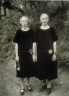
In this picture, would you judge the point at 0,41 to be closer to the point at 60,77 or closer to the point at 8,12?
the point at 8,12

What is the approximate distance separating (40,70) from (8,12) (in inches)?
26.3

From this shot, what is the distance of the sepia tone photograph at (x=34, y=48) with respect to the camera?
2.07 metres

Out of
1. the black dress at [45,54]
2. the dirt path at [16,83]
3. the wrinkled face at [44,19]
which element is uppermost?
the wrinkled face at [44,19]

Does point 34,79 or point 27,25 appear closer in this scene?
point 27,25

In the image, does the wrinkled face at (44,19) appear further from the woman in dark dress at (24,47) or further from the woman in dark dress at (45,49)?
the woman in dark dress at (24,47)

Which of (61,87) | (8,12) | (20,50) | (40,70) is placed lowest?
(61,87)

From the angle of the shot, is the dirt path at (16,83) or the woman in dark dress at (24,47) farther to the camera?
the dirt path at (16,83)

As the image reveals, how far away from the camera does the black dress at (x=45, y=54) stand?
6.81 feet

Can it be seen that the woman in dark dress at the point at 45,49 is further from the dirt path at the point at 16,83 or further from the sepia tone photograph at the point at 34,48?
the dirt path at the point at 16,83

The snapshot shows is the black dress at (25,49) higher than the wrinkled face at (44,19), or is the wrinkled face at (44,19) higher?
the wrinkled face at (44,19)

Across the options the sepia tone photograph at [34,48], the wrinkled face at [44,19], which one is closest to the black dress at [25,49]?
the sepia tone photograph at [34,48]

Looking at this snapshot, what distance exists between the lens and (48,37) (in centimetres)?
208

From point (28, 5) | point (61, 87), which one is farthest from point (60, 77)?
point (28, 5)

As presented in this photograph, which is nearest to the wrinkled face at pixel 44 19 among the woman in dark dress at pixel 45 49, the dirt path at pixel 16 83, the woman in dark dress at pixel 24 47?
the woman in dark dress at pixel 45 49
